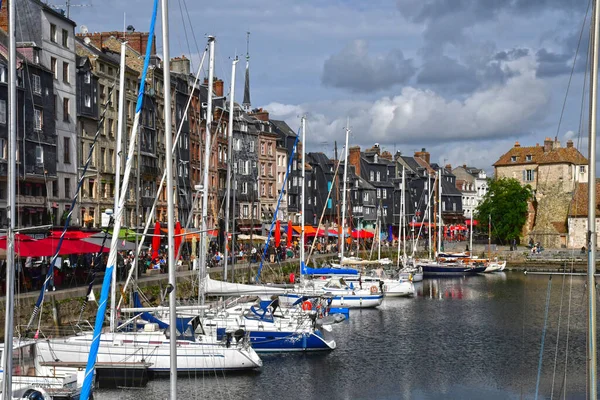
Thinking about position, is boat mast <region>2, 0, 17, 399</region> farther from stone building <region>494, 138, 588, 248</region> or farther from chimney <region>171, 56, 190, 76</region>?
stone building <region>494, 138, 588, 248</region>

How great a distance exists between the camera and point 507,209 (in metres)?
113

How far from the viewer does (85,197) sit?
64.7m

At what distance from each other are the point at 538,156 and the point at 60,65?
77859mm

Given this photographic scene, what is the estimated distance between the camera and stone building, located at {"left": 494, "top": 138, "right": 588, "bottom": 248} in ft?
364

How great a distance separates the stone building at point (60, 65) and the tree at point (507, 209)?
66.4 m

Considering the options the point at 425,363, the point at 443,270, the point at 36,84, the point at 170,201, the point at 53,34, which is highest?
the point at 53,34

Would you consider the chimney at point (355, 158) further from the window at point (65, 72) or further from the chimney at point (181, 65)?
the window at point (65, 72)

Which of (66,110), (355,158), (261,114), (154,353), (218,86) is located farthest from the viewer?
(355,158)

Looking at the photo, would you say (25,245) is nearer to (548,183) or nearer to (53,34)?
(53,34)

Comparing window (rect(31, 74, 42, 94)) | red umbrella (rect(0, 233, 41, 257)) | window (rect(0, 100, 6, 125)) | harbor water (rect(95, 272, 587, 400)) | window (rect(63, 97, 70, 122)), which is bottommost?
harbor water (rect(95, 272, 587, 400))

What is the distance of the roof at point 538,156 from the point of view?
371ft

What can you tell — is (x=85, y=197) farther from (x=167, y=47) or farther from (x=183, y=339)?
(x=167, y=47)

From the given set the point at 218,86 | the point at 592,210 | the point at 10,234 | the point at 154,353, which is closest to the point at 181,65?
the point at 218,86

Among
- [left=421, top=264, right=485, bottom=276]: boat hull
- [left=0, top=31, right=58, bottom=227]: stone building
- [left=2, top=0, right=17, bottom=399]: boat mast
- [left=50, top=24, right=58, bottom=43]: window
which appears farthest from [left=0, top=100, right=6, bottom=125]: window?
[left=421, top=264, right=485, bottom=276]: boat hull
